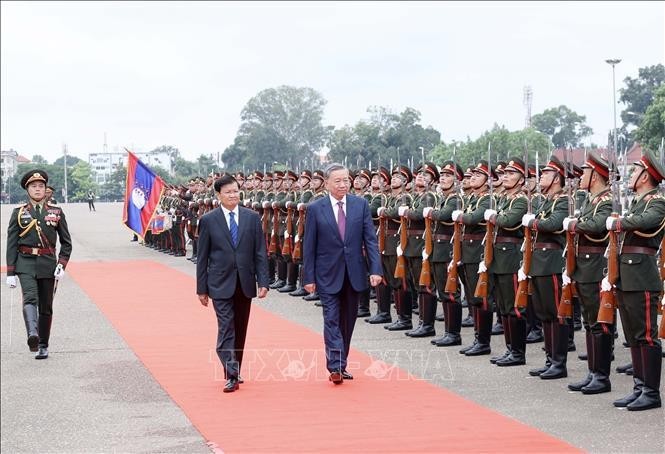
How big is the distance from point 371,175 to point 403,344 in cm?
361

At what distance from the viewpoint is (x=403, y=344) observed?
10680mm

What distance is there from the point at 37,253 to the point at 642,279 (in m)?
5.77

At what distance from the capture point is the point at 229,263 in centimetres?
864

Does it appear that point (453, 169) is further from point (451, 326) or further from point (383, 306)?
point (383, 306)

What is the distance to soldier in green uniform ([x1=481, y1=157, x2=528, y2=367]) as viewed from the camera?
936cm

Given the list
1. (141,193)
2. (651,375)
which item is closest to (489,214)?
(651,375)

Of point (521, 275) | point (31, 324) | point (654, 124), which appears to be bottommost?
point (31, 324)

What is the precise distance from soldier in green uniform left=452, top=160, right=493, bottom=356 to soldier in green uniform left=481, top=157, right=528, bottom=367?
0.34 metres

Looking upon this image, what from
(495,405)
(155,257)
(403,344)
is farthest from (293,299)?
(155,257)

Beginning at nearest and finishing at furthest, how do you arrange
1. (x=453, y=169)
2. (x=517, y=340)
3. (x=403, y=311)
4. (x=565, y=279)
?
(x=565, y=279) < (x=517, y=340) < (x=453, y=169) < (x=403, y=311)

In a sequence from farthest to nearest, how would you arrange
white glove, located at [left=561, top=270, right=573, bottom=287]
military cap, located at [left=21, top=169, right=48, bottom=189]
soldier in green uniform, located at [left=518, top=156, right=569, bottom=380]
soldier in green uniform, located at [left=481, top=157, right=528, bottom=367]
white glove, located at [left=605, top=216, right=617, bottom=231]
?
military cap, located at [left=21, top=169, right=48, bottom=189], soldier in green uniform, located at [left=481, top=157, right=528, bottom=367], soldier in green uniform, located at [left=518, top=156, right=569, bottom=380], white glove, located at [left=561, top=270, right=573, bottom=287], white glove, located at [left=605, top=216, right=617, bottom=231]

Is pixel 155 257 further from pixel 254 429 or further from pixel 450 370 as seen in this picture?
pixel 254 429

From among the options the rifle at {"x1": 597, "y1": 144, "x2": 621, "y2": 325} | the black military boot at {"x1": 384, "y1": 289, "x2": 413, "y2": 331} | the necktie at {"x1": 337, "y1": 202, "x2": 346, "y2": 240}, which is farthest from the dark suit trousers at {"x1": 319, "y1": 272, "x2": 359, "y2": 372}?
the black military boot at {"x1": 384, "y1": 289, "x2": 413, "y2": 331}

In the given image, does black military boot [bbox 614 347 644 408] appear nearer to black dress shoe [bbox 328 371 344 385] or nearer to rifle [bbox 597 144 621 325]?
rifle [bbox 597 144 621 325]
